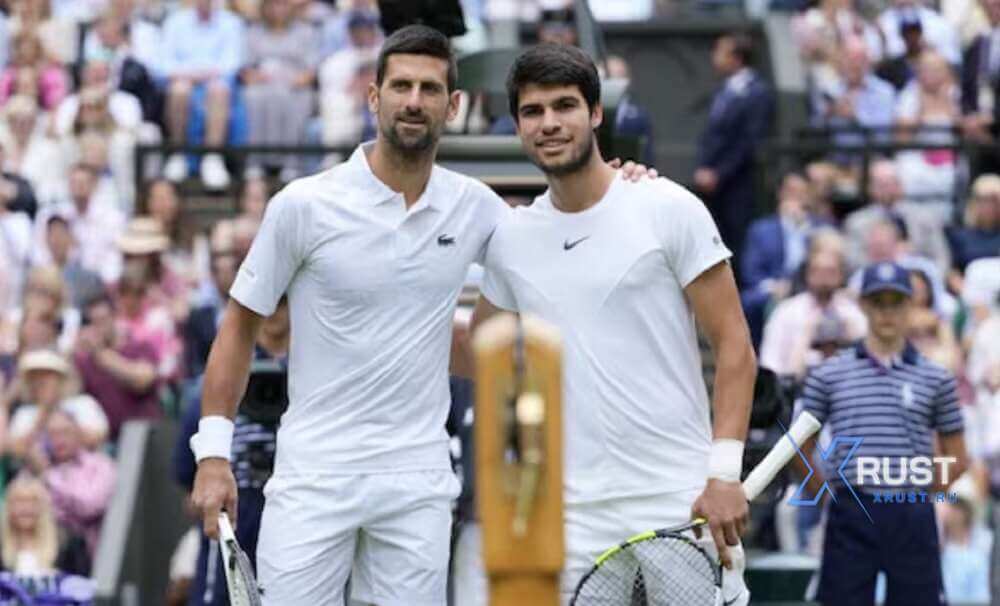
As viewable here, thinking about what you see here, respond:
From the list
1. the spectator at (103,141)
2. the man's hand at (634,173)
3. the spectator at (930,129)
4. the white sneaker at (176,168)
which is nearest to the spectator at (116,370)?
the spectator at (103,141)

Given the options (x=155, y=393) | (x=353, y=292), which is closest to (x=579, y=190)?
(x=353, y=292)

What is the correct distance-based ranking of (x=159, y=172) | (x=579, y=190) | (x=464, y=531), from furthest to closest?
(x=159, y=172), (x=464, y=531), (x=579, y=190)

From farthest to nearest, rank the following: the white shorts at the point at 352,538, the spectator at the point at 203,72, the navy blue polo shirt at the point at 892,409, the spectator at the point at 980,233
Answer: the spectator at the point at 203,72 < the spectator at the point at 980,233 < the navy blue polo shirt at the point at 892,409 < the white shorts at the point at 352,538

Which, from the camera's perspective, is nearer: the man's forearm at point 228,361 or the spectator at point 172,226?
the man's forearm at point 228,361

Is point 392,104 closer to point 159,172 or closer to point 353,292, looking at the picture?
point 353,292

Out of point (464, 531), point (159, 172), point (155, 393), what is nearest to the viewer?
point (464, 531)

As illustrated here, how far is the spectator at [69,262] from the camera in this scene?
1684 cm

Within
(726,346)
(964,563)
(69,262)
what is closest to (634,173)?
(726,346)

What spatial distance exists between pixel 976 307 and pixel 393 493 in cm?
843

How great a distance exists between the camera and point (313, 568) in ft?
28.1

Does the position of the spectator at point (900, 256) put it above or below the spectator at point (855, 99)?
below

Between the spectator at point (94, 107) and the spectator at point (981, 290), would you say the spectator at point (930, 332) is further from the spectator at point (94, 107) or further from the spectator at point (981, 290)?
the spectator at point (94, 107)

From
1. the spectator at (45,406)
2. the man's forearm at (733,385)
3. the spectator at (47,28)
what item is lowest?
the man's forearm at (733,385)

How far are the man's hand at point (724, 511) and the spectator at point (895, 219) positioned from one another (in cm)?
947
